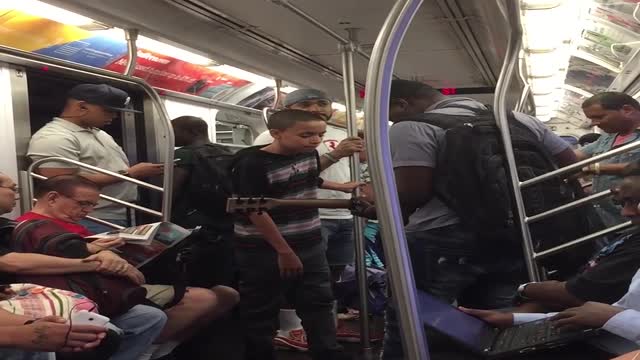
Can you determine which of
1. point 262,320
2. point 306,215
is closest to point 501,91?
point 306,215

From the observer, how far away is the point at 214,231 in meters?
3.47

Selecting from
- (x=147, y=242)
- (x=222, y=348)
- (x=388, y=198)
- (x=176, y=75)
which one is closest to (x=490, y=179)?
(x=388, y=198)

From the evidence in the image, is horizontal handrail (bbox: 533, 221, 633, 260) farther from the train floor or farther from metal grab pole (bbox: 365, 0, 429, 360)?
the train floor

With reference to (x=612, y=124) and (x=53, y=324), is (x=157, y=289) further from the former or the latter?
(x=612, y=124)

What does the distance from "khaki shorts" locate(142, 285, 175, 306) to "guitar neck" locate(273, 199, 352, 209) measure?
785 mm

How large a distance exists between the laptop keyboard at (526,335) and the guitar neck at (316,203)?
145 centimetres

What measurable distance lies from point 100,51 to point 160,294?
9.75ft

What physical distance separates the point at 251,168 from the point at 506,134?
1229mm

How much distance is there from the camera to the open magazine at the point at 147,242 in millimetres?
2701

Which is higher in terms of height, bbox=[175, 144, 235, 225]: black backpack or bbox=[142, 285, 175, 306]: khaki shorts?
bbox=[175, 144, 235, 225]: black backpack

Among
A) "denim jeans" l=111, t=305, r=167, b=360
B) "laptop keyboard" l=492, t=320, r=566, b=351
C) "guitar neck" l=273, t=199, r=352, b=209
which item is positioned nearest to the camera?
"laptop keyboard" l=492, t=320, r=566, b=351

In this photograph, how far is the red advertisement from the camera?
556 centimetres

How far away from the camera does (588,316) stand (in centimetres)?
127

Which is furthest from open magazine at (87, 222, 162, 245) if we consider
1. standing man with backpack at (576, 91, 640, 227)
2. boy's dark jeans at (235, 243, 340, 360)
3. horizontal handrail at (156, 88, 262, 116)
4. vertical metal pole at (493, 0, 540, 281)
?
horizontal handrail at (156, 88, 262, 116)
